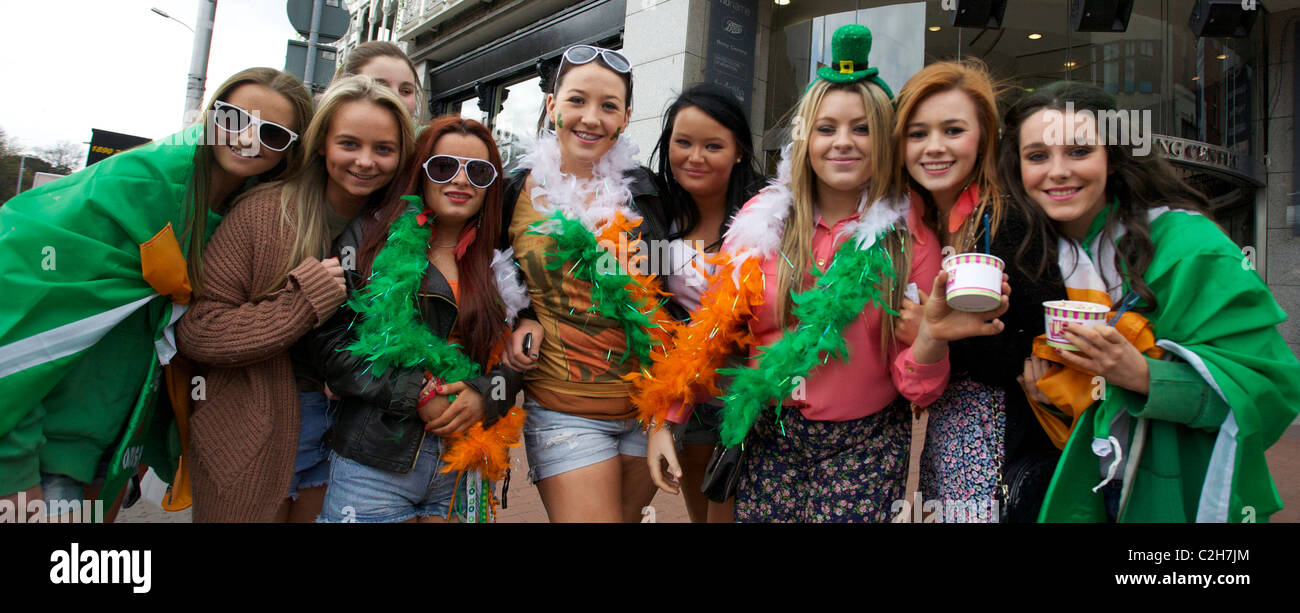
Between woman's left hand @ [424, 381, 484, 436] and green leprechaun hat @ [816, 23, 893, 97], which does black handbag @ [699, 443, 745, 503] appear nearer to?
woman's left hand @ [424, 381, 484, 436]

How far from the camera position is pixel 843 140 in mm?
1987

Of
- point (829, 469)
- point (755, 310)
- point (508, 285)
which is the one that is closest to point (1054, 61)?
point (755, 310)

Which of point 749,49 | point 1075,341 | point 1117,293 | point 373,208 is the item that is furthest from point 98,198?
point 749,49

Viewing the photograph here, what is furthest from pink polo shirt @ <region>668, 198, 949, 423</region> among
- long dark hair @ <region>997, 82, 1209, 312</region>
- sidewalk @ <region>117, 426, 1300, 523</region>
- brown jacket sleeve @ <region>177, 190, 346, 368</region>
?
sidewalk @ <region>117, 426, 1300, 523</region>

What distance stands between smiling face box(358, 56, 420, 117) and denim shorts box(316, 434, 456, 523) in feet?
6.74

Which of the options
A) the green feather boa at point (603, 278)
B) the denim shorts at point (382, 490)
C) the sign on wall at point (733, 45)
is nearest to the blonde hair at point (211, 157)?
the denim shorts at point (382, 490)

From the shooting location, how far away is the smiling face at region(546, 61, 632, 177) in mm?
2420

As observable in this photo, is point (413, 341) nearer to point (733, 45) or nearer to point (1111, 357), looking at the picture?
point (1111, 357)

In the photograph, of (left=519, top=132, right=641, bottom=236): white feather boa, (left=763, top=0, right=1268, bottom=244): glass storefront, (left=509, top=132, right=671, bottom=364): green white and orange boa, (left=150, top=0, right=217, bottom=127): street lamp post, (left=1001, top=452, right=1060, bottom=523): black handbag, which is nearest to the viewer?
Answer: (left=1001, top=452, right=1060, bottom=523): black handbag

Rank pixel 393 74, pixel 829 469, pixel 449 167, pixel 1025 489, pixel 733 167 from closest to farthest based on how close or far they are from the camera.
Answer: pixel 1025 489, pixel 829 469, pixel 449 167, pixel 733 167, pixel 393 74

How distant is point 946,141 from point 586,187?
49.6 inches

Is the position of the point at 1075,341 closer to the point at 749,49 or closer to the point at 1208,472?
the point at 1208,472

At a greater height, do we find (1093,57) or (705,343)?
(1093,57)

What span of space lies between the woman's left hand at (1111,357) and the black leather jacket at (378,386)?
1628 mm
